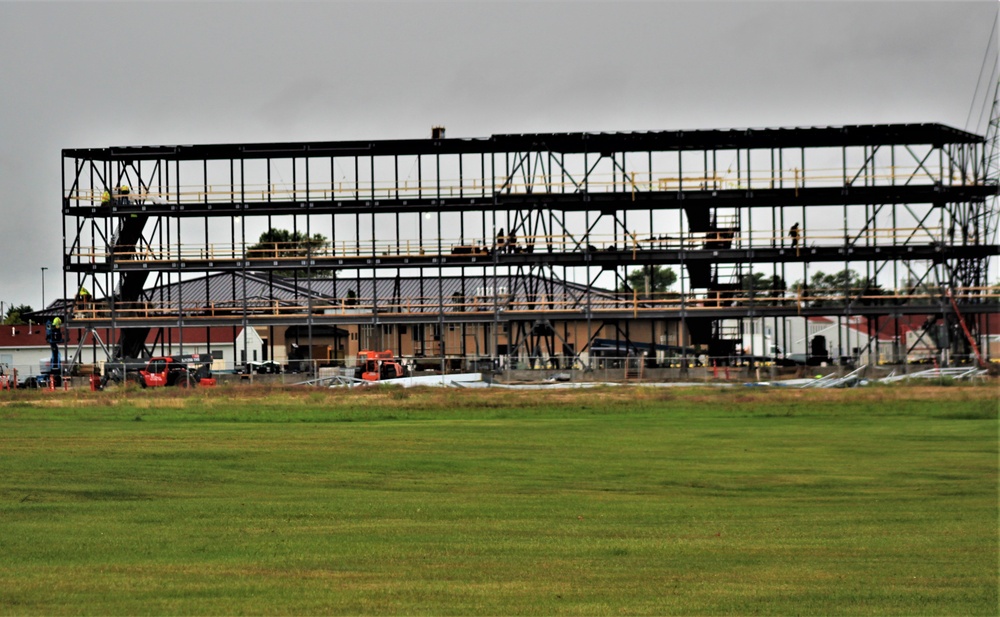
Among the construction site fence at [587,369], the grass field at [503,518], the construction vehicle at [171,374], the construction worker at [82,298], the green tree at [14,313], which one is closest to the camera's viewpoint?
the grass field at [503,518]

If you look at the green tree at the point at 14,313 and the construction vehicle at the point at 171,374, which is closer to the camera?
the construction vehicle at the point at 171,374

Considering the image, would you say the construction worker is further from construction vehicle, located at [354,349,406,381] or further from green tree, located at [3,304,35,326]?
green tree, located at [3,304,35,326]

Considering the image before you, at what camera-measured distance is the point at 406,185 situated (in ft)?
236

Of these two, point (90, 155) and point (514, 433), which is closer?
point (514, 433)

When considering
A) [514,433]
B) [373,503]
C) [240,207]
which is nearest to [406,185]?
[240,207]

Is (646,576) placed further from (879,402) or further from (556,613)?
(879,402)

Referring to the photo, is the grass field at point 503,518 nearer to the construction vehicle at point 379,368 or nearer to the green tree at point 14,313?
the construction vehicle at point 379,368

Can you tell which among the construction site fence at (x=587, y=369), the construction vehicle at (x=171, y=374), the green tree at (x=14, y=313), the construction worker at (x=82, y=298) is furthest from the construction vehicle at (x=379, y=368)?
the green tree at (x=14, y=313)

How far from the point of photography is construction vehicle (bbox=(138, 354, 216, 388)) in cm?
6084

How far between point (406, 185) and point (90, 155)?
17142 mm

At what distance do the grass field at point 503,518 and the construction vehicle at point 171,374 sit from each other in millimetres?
24690

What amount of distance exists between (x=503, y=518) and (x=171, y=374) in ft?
153

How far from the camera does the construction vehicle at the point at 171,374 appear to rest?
200 ft

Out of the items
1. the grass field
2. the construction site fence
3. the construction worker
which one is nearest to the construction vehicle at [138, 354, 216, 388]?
the construction site fence
